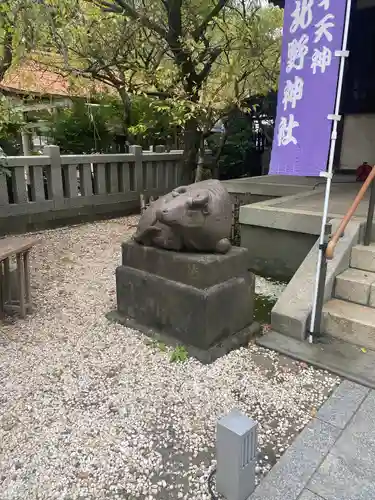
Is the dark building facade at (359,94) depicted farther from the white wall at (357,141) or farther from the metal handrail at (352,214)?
the metal handrail at (352,214)

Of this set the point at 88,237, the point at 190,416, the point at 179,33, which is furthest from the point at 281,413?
the point at 179,33

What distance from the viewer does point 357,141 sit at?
806cm

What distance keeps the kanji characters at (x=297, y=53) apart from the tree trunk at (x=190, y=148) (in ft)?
14.7

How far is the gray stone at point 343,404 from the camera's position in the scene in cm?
239

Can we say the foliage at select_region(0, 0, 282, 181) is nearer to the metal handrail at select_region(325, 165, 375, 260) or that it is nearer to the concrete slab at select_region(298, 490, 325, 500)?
the metal handrail at select_region(325, 165, 375, 260)

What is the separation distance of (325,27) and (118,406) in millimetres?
3073

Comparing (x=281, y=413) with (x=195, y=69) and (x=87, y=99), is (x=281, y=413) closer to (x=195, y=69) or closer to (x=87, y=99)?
(x=195, y=69)

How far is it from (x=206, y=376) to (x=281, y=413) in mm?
590

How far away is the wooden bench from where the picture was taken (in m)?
3.56

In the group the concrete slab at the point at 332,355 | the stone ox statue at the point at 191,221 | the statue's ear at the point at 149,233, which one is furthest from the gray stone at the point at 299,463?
the statue's ear at the point at 149,233

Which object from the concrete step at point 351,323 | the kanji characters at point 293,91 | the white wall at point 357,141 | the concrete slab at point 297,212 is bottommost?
the concrete step at point 351,323

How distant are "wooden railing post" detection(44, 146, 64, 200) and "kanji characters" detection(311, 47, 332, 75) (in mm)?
5070

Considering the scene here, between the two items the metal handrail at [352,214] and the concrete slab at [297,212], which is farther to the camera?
the concrete slab at [297,212]

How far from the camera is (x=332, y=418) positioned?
2.40 metres
